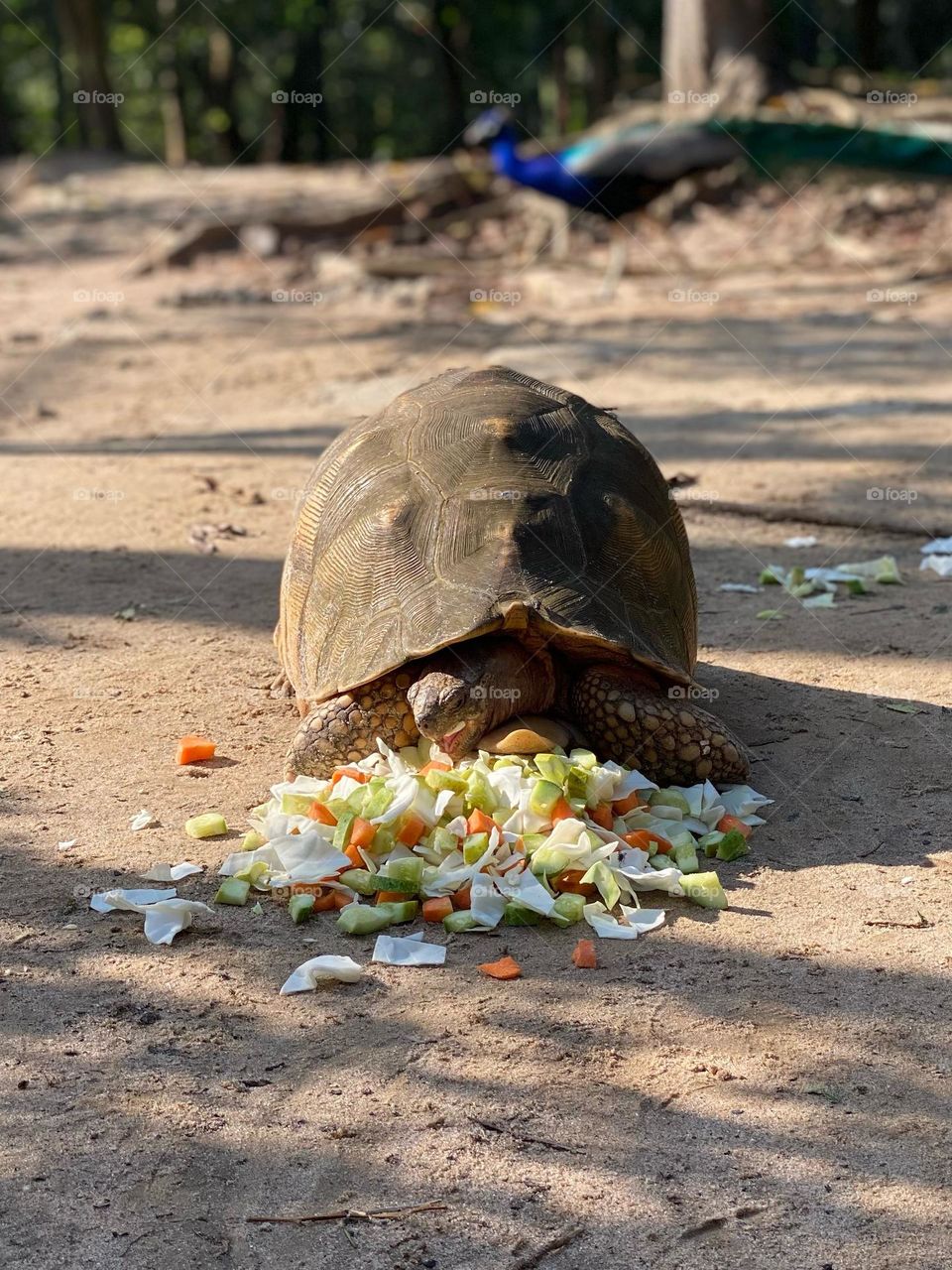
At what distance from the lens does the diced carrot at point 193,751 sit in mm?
4664

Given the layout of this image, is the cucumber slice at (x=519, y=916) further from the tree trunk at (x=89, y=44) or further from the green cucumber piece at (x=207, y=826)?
the tree trunk at (x=89, y=44)

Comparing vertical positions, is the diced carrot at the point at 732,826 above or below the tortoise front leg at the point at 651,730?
below

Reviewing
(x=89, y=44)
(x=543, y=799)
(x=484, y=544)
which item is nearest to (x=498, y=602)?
(x=484, y=544)

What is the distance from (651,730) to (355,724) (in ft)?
2.82

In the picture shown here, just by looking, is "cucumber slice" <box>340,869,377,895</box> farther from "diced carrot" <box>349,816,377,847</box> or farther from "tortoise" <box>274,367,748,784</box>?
"tortoise" <box>274,367,748,784</box>

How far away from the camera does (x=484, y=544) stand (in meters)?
4.30

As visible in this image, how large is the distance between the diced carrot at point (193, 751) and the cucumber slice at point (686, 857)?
1.53m

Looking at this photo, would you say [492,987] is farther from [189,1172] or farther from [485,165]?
[485,165]

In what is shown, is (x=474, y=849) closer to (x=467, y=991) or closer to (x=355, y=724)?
(x=467, y=991)

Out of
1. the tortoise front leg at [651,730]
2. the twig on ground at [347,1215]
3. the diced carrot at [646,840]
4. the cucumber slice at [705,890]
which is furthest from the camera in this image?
the tortoise front leg at [651,730]

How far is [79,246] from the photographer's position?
16.9 m

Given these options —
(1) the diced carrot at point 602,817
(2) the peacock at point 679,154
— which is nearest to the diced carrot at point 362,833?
(1) the diced carrot at point 602,817

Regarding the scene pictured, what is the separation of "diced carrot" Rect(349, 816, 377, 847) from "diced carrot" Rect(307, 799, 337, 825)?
0.48ft

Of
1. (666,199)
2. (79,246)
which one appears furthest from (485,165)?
(79,246)
